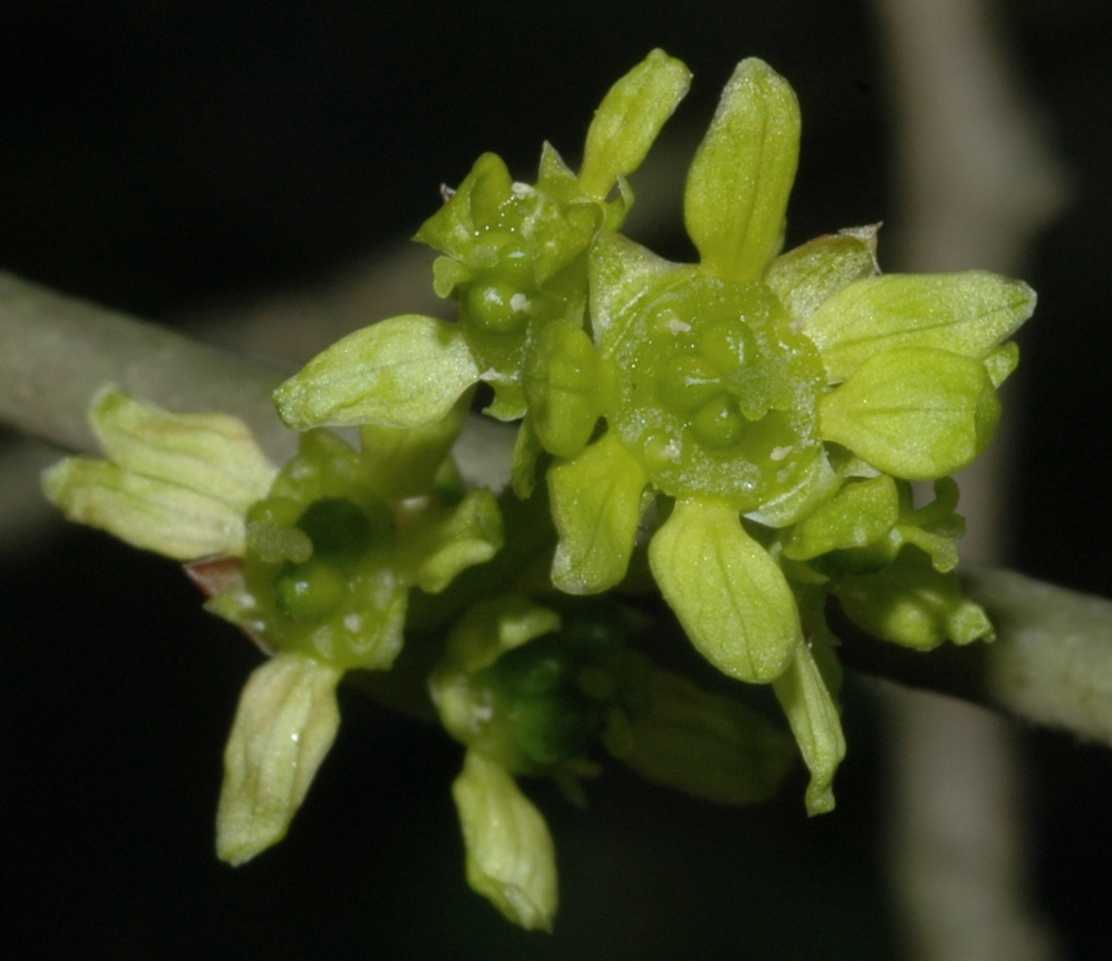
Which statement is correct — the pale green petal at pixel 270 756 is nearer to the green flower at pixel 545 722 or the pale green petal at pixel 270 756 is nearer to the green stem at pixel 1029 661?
the green flower at pixel 545 722

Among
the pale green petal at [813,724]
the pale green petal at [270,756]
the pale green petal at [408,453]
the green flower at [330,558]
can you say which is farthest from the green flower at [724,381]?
the pale green petal at [270,756]

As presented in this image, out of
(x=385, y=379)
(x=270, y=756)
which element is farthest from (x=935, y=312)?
(x=270, y=756)

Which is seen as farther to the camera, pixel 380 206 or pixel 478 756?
pixel 380 206

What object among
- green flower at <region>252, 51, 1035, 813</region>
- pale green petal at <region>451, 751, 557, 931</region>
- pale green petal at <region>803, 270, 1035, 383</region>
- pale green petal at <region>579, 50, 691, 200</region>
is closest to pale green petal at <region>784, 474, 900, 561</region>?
green flower at <region>252, 51, 1035, 813</region>

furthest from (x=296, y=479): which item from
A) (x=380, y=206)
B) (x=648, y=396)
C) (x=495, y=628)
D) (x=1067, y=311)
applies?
(x=1067, y=311)

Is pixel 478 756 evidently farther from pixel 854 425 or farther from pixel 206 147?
pixel 206 147

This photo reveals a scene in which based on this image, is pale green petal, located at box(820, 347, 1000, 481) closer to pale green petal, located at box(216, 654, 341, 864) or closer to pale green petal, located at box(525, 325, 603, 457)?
pale green petal, located at box(525, 325, 603, 457)

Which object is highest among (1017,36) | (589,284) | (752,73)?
(752,73)
